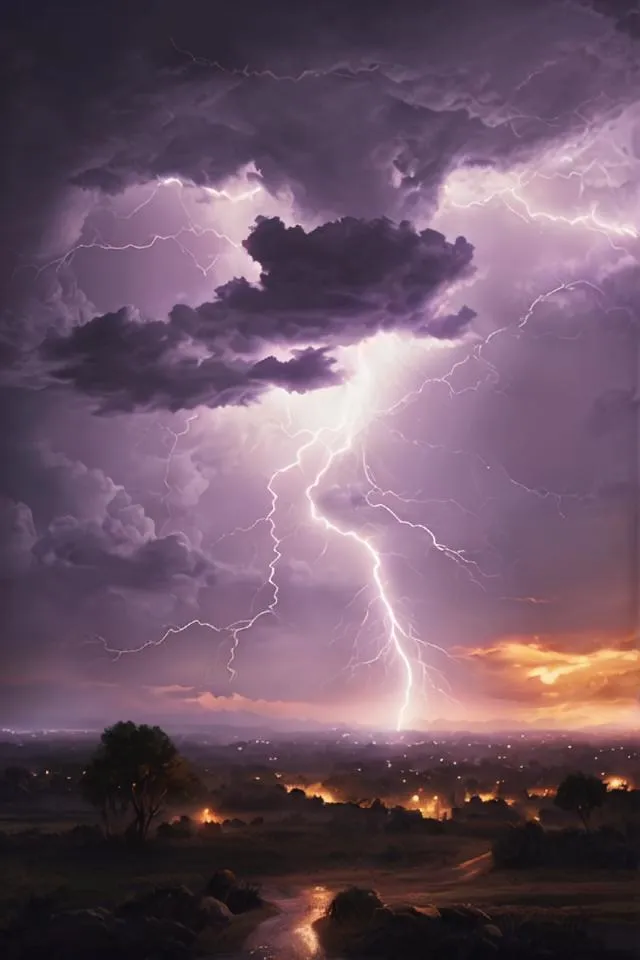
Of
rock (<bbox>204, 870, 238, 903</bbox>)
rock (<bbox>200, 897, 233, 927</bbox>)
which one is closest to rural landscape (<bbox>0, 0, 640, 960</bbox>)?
rock (<bbox>204, 870, 238, 903</bbox>)

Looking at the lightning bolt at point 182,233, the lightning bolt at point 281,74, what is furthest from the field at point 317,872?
the lightning bolt at point 281,74

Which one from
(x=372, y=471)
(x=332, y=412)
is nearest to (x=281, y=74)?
(x=332, y=412)

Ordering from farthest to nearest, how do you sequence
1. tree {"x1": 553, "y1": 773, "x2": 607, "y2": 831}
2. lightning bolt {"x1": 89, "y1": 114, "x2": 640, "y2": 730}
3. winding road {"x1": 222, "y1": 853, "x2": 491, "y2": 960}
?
lightning bolt {"x1": 89, "y1": 114, "x2": 640, "y2": 730} < tree {"x1": 553, "y1": 773, "x2": 607, "y2": 831} < winding road {"x1": 222, "y1": 853, "x2": 491, "y2": 960}

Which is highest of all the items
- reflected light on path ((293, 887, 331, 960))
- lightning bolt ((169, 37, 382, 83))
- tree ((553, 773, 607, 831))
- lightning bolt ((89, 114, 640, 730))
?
lightning bolt ((169, 37, 382, 83))

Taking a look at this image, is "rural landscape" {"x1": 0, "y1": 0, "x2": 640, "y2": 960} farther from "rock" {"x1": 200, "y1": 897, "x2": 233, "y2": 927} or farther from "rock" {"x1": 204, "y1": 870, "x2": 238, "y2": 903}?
"rock" {"x1": 200, "y1": 897, "x2": 233, "y2": 927}

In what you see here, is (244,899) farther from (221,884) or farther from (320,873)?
(320,873)

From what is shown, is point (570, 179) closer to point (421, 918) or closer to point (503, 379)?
point (503, 379)

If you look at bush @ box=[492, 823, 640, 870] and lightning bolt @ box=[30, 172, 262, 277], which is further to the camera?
lightning bolt @ box=[30, 172, 262, 277]
